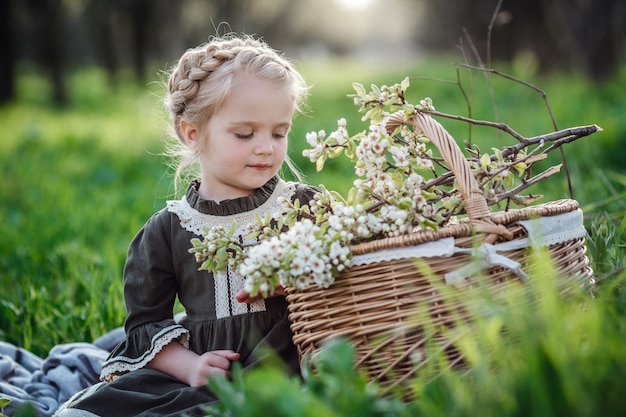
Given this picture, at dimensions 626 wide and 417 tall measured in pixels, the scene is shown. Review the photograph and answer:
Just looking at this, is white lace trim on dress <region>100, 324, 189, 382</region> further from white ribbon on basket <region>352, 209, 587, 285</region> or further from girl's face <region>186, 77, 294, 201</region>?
white ribbon on basket <region>352, 209, 587, 285</region>

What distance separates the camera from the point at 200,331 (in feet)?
8.05

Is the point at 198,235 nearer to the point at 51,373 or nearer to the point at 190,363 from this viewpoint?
the point at 190,363

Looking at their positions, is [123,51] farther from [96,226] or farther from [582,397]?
[582,397]

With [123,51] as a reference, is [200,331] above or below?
below

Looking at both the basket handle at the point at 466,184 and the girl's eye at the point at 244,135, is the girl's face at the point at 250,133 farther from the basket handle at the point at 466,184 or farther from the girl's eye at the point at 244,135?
the basket handle at the point at 466,184

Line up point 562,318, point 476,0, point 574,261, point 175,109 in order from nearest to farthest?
point 562,318 < point 574,261 < point 175,109 < point 476,0

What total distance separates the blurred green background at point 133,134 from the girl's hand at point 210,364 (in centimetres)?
103

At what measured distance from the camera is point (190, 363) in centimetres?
233

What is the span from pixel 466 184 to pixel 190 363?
42.1 inches

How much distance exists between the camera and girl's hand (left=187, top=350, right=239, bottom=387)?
2244 mm

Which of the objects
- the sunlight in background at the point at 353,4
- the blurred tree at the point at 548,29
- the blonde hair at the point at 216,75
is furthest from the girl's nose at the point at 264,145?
the sunlight in background at the point at 353,4

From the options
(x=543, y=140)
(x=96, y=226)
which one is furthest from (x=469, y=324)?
(x=96, y=226)

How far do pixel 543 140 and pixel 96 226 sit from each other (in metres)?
3.65

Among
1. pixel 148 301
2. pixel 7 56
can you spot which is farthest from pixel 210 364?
pixel 7 56
